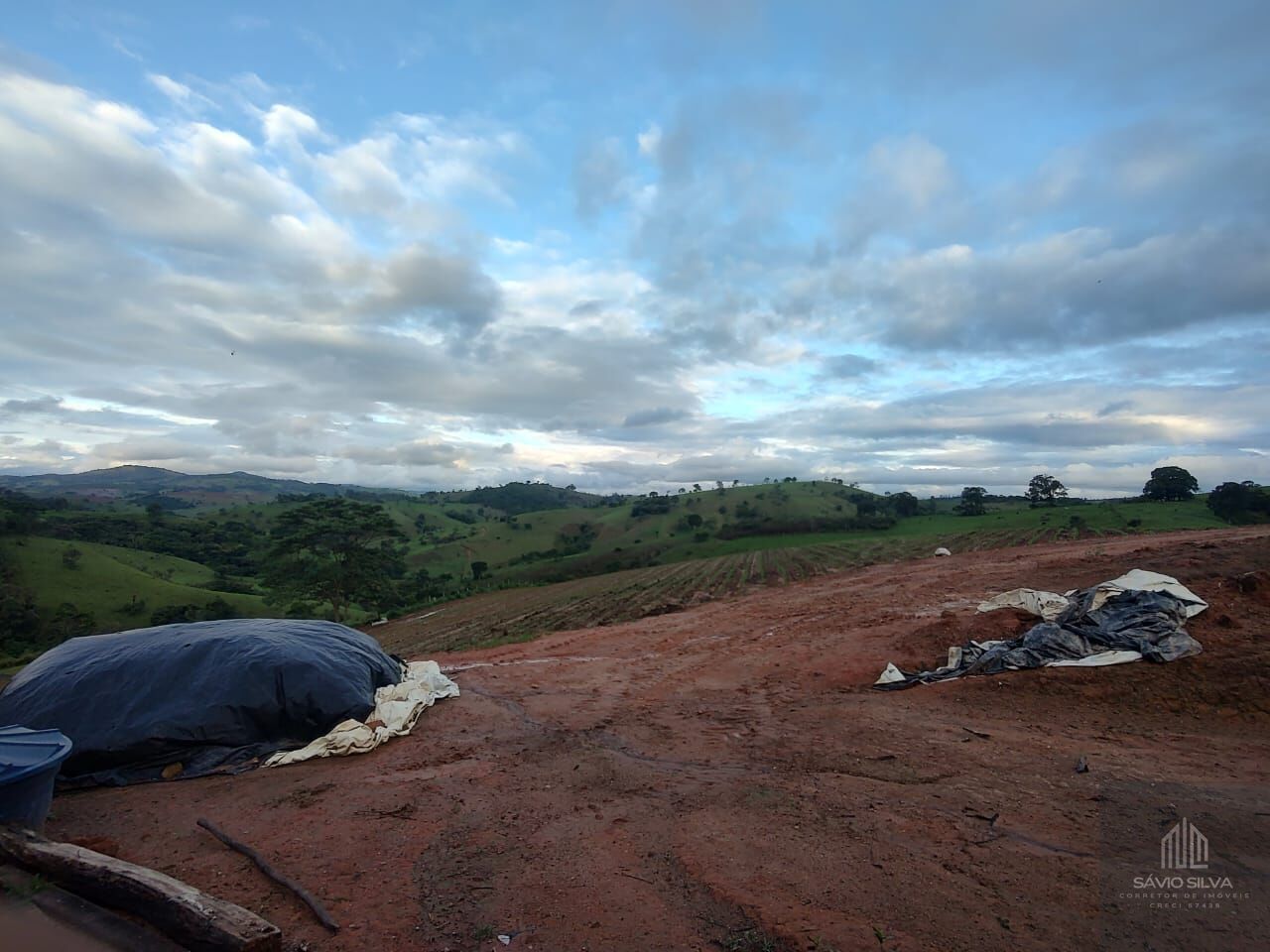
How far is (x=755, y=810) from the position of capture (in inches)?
203

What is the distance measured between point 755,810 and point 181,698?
6229 millimetres

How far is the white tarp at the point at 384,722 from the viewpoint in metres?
6.70

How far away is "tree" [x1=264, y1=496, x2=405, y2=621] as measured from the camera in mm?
29859

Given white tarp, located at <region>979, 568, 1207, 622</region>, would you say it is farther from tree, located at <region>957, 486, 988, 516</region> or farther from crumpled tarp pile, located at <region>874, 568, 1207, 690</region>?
tree, located at <region>957, 486, 988, 516</region>

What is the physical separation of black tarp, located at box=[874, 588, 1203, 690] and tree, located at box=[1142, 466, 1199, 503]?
48523mm

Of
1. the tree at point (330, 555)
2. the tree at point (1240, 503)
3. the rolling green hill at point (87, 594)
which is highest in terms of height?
the tree at point (1240, 503)

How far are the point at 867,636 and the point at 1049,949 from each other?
8.49m

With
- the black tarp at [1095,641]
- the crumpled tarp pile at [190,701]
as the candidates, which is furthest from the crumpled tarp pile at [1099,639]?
the crumpled tarp pile at [190,701]

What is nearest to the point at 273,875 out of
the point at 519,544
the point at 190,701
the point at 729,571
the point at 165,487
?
the point at 190,701

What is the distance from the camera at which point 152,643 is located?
7.27 meters

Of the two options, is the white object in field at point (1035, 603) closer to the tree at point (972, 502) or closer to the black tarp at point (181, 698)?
the black tarp at point (181, 698)

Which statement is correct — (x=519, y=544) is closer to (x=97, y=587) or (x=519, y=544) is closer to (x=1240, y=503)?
(x=97, y=587)

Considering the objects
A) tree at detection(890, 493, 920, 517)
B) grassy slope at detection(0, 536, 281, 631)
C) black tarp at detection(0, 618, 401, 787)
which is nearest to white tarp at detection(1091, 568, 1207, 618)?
black tarp at detection(0, 618, 401, 787)

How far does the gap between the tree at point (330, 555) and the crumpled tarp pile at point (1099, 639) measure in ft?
90.7
